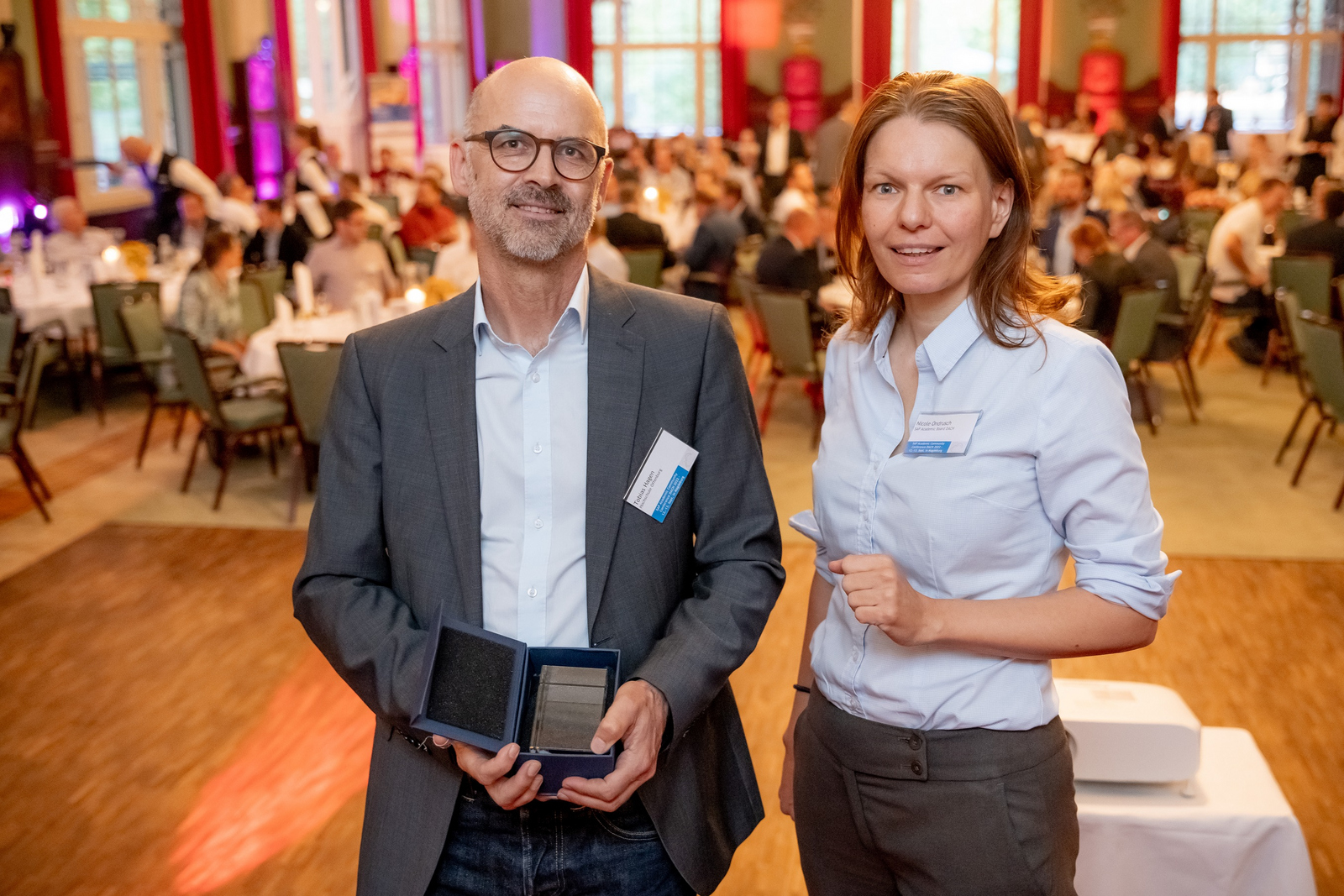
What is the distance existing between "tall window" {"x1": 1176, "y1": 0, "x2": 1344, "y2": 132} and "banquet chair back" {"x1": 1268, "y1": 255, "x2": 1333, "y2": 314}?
14015mm

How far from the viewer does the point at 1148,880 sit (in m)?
2.49

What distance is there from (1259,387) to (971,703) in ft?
25.1

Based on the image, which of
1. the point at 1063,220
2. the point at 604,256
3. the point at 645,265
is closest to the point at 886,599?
the point at 604,256

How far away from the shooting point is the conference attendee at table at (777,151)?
54.1ft

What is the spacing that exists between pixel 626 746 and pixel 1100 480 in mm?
659

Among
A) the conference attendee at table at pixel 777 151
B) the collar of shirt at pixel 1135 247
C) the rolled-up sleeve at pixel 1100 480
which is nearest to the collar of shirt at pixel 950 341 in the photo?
the rolled-up sleeve at pixel 1100 480

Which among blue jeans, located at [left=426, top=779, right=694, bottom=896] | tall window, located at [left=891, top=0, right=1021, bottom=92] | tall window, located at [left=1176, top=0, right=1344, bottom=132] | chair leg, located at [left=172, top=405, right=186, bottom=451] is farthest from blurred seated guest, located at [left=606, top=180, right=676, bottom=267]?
tall window, located at [left=1176, top=0, right=1344, bottom=132]

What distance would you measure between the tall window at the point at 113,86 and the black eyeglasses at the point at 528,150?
11.5 meters

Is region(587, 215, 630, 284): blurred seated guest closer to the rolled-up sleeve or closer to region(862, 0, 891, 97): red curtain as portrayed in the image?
the rolled-up sleeve

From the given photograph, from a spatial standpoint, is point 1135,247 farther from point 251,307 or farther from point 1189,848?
point 1189,848

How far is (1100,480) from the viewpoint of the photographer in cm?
146

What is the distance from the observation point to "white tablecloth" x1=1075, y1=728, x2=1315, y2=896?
2463 mm

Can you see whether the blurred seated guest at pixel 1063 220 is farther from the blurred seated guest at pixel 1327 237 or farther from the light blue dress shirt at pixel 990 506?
the light blue dress shirt at pixel 990 506

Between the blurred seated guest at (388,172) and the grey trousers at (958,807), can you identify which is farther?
the blurred seated guest at (388,172)
